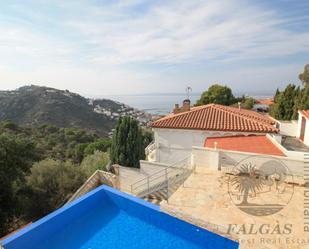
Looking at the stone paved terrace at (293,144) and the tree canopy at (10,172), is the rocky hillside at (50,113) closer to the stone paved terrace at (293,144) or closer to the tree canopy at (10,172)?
the tree canopy at (10,172)

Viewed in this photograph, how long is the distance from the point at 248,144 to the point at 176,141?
162 inches

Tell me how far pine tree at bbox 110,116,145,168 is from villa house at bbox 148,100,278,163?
4.34ft

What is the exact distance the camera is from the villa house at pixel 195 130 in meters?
13.0

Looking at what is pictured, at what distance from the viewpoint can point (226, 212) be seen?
6.44 m

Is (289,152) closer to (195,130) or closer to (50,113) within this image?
(195,130)

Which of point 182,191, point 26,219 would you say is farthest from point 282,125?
point 26,219

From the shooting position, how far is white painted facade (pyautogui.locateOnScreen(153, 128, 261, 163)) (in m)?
13.4

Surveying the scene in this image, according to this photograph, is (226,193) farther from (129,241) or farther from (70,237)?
(70,237)

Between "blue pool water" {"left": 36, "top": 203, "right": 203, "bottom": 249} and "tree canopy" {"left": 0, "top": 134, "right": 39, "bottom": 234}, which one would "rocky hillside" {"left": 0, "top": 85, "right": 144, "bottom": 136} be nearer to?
"tree canopy" {"left": 0, "top": 134, "right": 39, "bottom": 234}

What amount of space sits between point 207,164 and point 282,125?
9.06 metres

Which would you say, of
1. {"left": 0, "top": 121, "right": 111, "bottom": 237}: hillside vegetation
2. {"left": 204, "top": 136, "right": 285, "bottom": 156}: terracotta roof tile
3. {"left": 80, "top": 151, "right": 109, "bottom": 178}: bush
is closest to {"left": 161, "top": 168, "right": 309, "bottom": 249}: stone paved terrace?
{"left": 204, "top": 136, "right": 285, "bottom": 156}: terracotta roof tile

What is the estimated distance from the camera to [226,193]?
7.46 meters

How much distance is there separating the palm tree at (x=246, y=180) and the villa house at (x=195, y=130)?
14.9 feet

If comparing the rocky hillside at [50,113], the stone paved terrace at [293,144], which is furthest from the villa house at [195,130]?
the rocky hillside at [50,113]
